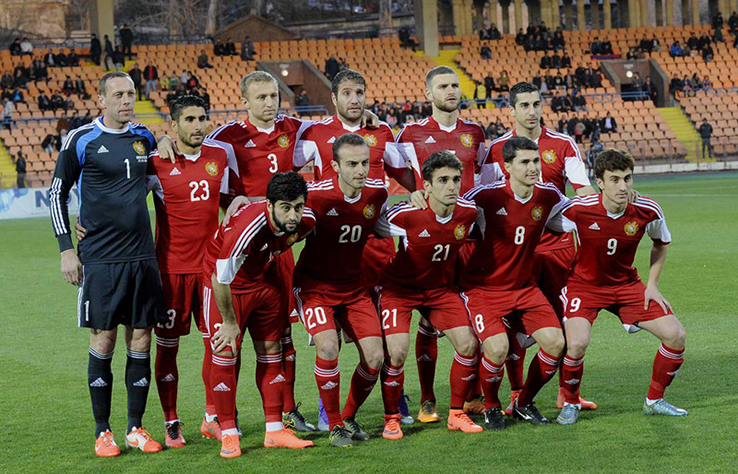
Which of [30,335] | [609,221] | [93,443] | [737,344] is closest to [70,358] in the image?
[30,335]

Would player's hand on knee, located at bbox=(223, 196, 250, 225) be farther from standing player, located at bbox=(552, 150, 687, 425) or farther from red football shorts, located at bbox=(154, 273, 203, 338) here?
standing player, located at bbox=(552, 150, 687, 425)

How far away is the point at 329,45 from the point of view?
42312mm

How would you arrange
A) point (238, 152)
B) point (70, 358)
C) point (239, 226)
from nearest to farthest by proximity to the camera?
1. point (239, 226)
2. point (238, 152)
3. point (70, 358)

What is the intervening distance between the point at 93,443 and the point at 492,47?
40.0m

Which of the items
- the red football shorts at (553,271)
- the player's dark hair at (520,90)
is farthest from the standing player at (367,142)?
the red football shorts at (553,271)

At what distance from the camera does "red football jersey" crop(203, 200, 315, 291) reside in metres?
5.44

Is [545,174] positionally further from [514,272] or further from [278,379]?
[278,379]

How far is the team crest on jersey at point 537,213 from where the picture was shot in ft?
20.3

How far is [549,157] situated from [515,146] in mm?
902

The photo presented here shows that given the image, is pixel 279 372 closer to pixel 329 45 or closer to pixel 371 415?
pixel 371 415

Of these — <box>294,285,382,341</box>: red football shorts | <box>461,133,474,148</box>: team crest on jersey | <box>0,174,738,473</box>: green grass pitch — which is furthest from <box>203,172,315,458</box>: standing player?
<box>461,133,474,148</box>: team crest on jersey

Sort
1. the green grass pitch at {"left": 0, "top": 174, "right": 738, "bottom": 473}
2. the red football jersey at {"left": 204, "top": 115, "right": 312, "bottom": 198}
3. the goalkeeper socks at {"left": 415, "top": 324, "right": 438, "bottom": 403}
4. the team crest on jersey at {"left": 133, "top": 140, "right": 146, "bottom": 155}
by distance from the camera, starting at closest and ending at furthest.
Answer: the green grass pitch at {"left": 0, "top": 174, "right": 738, "bottom": 473} → the team crest on jersey at {"left": 133, "top": 140, "right": 146, "bottom": 155} → the goalkeeper socks at {"left": 415, "top": 324, "right": 438, "bottom": 403} → the red football jersey at {"left": 204, "top": 115, "right": 312, "bottom": 198}

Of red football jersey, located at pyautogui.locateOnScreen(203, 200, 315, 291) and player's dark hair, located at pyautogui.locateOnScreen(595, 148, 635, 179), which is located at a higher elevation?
player's dark hair, located at pyautogui.locateOnScreen(595, 148, 635, 179)

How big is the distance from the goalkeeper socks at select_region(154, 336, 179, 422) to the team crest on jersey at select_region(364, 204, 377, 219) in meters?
1.38
